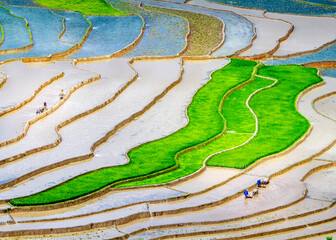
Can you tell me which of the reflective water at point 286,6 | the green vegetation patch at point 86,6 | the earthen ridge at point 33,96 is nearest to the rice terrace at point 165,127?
the earthen ridge at point 33,96

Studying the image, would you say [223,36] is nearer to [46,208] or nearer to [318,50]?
[318,50]

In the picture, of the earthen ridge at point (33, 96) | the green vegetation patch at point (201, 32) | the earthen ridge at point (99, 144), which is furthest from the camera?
the green vegetation patch at point (201, 32)

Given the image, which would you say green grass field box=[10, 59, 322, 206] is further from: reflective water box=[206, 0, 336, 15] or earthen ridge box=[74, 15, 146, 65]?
reflective water box=[206, 0, 336, 15]

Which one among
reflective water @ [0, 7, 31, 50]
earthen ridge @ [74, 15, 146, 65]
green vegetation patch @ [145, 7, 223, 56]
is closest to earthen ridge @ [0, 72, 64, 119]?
earthen ridge @ [74, 15, 146, 65]

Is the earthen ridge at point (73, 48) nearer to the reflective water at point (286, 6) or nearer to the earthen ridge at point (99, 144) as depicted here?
the earthen ridge at point (99, 144)

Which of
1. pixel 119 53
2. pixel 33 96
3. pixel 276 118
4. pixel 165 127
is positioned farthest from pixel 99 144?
pixel 119 53

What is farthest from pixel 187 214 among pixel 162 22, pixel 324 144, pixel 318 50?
pixel 162 22
